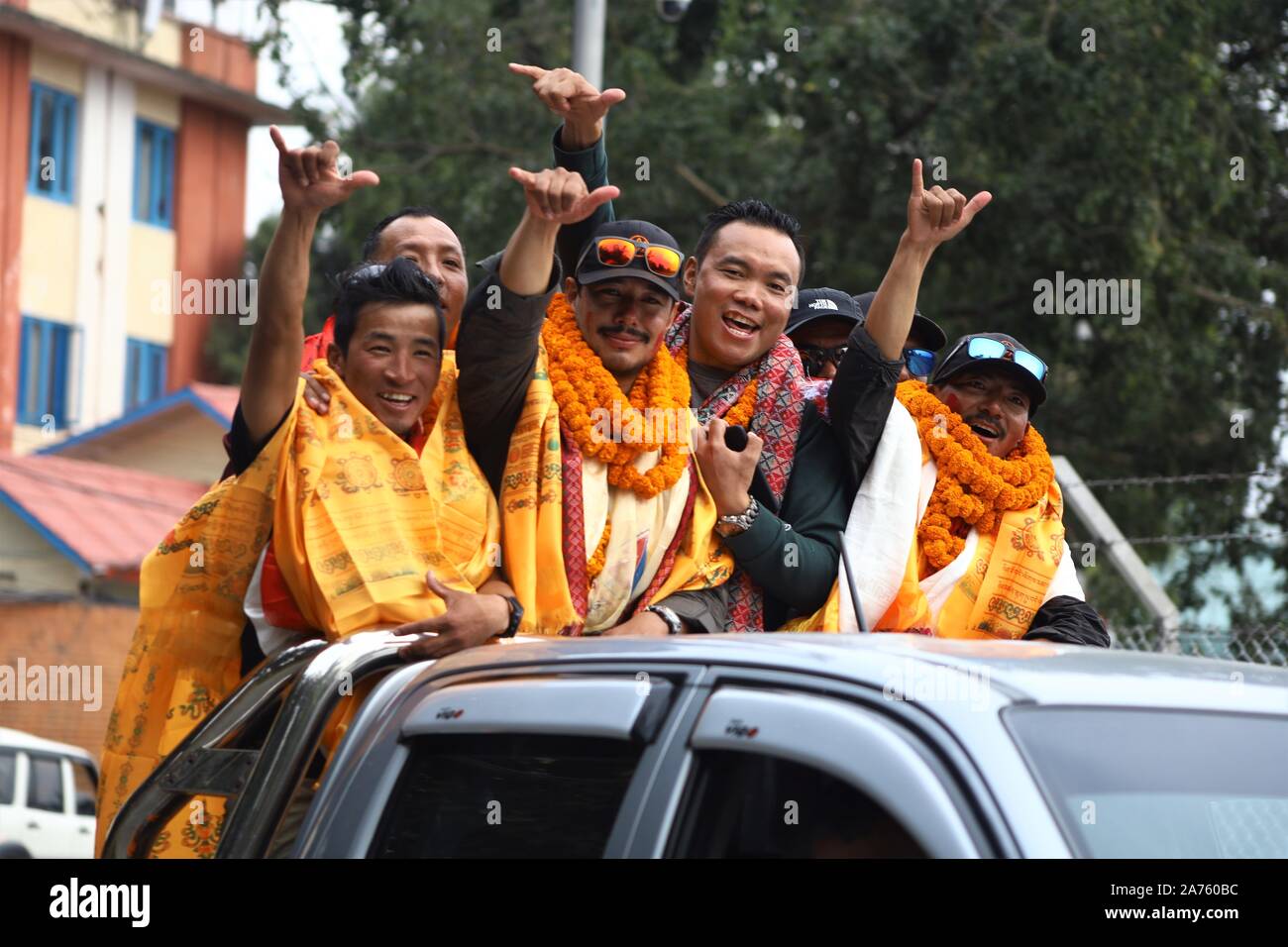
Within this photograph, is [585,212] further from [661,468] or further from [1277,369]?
[1277,369]

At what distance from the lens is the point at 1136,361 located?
42.9ft

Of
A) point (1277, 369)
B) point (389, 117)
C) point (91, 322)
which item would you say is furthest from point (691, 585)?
point (91, 322)

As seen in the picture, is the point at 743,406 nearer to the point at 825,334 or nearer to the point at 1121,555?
the point at 825,334

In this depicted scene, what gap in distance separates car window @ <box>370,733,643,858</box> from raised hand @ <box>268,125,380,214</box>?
44.9 inches

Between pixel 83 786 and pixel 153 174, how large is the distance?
1266 cm

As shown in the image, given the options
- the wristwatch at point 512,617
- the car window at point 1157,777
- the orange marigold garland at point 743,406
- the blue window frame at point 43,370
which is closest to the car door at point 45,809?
the blue window frame at point 43,370

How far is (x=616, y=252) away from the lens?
370cm

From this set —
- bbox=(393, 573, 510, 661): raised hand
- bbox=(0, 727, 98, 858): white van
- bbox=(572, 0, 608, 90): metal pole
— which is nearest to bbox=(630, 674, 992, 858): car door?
bbox=(393, 573, 510, 661): raised hand

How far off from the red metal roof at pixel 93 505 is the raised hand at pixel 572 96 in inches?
583

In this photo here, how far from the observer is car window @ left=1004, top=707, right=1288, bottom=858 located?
6.65 ft

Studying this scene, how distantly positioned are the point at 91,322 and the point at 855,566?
73.3ft

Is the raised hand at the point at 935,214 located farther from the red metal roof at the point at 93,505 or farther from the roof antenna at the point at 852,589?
the red metal roof at the point at 93,505

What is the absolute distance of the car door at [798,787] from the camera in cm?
196

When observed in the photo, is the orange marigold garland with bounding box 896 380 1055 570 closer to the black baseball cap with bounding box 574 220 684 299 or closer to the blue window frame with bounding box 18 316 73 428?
the black baseball cap with bounding box 574 220 684 299
